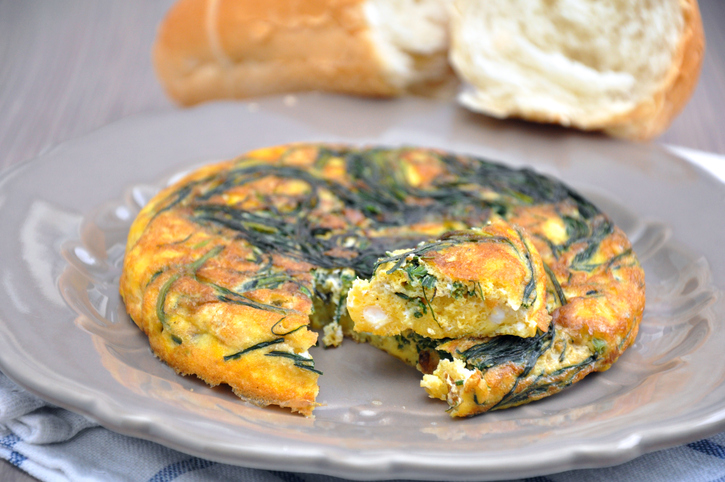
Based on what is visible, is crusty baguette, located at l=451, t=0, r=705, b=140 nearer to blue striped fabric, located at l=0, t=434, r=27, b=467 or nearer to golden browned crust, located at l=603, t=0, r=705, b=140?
golden browned crust, located at l=603, t=0, r=705, b=140

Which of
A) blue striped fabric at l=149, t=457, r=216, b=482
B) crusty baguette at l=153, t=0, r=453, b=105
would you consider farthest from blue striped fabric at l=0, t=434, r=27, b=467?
crusty baguette at l=153, t=0, r=453, b=105

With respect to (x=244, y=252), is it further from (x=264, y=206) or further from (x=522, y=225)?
(x=522, y=225)

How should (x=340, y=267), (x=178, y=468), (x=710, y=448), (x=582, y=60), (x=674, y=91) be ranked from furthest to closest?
(x=582, y=60), (x=674, y=91), (x=340, y=267), (x=710, y=448), (x=178, y=468)

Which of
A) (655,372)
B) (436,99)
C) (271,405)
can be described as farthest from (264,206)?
(436,99)

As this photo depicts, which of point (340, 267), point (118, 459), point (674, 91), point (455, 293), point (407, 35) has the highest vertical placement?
point (407, 35)

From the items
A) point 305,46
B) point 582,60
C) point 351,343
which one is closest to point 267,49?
point 305,46

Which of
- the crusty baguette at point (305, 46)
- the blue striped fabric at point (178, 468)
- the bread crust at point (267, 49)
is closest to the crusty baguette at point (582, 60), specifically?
the crusty baguette at point (305, 46)

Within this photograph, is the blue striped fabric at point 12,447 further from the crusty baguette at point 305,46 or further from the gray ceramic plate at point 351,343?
the crusty baguette at point 305,46

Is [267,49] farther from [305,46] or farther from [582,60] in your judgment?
[582,60]
